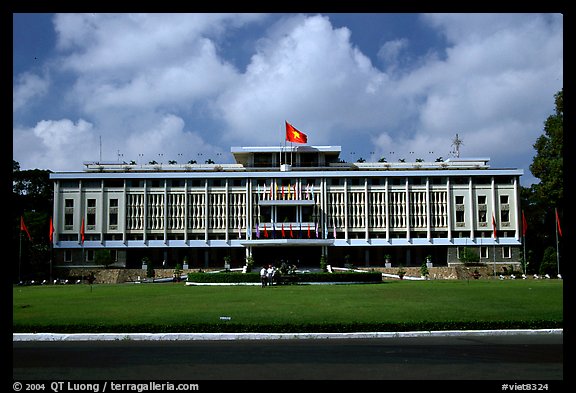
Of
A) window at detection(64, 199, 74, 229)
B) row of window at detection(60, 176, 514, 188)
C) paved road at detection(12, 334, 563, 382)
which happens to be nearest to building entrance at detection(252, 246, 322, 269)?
row of window at detection(60, 176, 514, 188)

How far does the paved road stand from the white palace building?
60052 mm

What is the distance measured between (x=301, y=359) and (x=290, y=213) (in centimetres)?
6557

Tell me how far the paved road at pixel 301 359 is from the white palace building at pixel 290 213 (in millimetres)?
60052

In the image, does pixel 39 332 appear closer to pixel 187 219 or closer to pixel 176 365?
pixel 176 365

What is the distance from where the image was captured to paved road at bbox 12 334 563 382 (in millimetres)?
10203

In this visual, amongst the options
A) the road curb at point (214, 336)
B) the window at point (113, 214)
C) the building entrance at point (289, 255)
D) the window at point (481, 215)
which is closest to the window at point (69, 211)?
the window at point (113, 214)

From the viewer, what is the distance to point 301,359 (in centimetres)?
1181

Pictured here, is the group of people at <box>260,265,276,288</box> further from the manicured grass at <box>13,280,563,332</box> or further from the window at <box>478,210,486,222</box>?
the window at <box>478,210,486,222</box>

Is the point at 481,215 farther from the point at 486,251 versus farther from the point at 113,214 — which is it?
the point at 113,214

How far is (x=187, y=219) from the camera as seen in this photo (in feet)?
251

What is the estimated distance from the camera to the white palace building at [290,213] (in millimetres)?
75312

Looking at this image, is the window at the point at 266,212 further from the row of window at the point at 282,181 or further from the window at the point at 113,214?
the window at the point at 113,214
